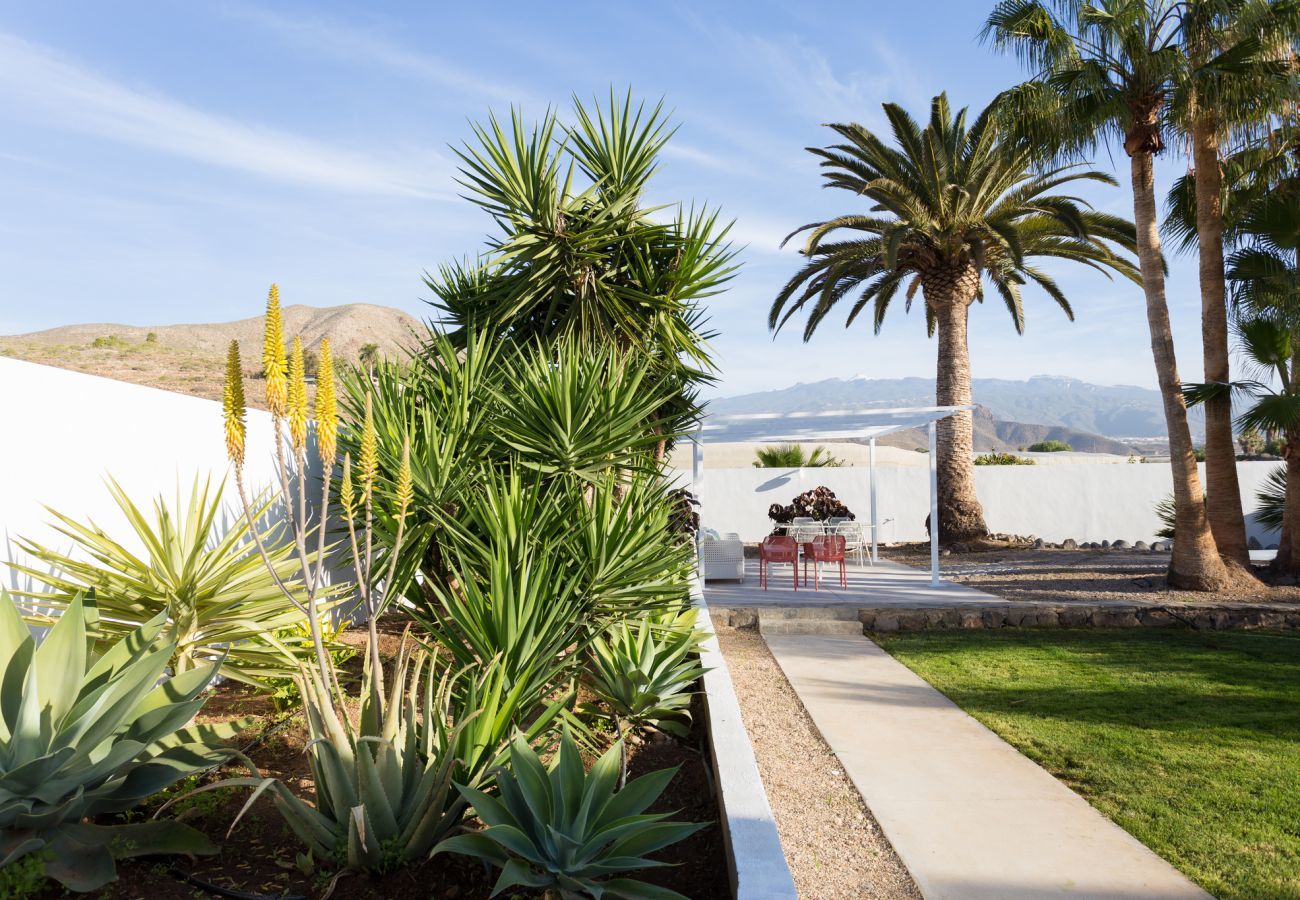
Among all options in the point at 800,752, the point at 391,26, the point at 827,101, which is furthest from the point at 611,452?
the point at 827,101

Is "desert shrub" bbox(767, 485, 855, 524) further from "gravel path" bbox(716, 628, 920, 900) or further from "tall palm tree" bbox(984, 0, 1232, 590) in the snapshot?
"gravel path" bbox(716, 628, 920, 900)

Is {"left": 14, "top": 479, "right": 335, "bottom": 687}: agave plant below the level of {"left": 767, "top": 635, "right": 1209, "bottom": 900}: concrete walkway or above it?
above

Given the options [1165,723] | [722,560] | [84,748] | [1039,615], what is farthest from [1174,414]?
[84,748]

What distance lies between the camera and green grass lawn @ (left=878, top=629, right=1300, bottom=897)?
375cm

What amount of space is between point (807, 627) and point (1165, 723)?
13.5ft

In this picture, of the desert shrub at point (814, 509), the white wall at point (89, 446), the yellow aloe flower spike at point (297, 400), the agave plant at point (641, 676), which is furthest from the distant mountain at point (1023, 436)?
the yellow aloe flower spike at point (297, 400)

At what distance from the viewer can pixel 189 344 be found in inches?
2032

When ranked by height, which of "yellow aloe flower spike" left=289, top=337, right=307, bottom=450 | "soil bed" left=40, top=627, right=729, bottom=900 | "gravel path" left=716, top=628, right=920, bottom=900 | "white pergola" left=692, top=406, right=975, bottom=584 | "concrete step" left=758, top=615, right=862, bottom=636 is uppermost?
"white pergola" left=692, top=406, right=975, bottom=584

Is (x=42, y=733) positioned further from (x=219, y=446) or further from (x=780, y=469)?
(x=780, y=469)

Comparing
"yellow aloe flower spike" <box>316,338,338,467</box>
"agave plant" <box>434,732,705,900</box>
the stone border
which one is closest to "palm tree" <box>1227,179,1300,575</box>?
the stone border

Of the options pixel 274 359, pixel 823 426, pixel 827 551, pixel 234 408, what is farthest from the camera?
pixel 823 426

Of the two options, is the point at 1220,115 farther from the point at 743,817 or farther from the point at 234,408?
the point at 234,408

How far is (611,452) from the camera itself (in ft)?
18.3

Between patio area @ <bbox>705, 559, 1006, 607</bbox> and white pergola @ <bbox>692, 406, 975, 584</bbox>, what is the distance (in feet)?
1.59
